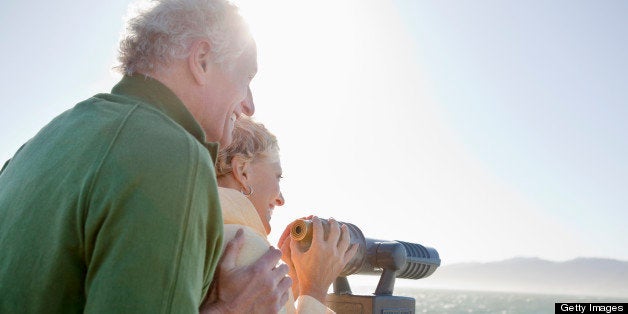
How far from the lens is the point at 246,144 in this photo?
8.71 ft

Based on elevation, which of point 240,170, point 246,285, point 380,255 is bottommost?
point 380,255

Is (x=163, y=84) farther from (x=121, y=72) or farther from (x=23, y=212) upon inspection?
(x=23, y=212)

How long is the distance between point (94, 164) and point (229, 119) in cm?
64

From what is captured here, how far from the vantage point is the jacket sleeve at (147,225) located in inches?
41.8

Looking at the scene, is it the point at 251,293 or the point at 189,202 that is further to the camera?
the point at 251,293

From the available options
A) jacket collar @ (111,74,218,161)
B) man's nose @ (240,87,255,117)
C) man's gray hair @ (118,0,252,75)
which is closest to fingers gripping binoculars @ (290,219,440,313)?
man's nose @ (240,87,255,117)

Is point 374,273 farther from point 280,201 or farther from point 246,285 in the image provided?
point 246,285

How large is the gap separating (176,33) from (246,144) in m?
1.08

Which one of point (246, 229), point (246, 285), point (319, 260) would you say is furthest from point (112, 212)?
point (319, 260)

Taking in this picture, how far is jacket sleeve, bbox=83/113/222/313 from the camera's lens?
3.48 ft

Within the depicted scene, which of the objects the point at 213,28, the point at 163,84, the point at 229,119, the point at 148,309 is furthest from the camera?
the point at 229,119

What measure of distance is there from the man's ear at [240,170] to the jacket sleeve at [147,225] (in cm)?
138

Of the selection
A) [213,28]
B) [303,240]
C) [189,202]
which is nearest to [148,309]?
[189,202]

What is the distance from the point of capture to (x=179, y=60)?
1593mm
